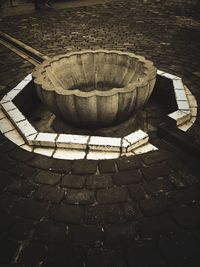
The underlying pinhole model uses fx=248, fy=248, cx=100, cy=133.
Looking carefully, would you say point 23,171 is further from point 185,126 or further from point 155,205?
point 185,126

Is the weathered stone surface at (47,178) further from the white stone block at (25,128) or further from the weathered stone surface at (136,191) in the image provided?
the weathered stone surface at (136,191)

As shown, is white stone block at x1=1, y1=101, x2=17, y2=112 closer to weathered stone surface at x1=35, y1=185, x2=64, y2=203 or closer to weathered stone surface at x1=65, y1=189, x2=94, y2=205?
weathered stone surface at x1=35, y1=185, x2=64, y2=203

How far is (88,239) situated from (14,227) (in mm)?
849

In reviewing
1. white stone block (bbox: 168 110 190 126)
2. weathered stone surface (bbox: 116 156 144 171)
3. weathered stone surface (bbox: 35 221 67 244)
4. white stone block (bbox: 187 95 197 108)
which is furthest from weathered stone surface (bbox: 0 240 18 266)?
white stone block (bbox: 187 95 197 108)

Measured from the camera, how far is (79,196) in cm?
309

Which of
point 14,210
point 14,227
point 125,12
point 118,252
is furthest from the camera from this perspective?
point 125,12

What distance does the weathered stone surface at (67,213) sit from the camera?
2818 mm

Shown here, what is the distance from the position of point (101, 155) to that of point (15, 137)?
58.2 inches

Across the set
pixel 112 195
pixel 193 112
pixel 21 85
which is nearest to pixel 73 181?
pixel 112 195

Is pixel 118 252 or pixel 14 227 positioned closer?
pixel 118 252

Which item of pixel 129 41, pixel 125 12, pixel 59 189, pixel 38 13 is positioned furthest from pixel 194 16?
pixel 59 189

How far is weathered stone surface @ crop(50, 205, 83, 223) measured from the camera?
2.82 metres

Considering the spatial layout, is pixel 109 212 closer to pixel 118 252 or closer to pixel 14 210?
pixel 118 252

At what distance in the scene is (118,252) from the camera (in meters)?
2.48
